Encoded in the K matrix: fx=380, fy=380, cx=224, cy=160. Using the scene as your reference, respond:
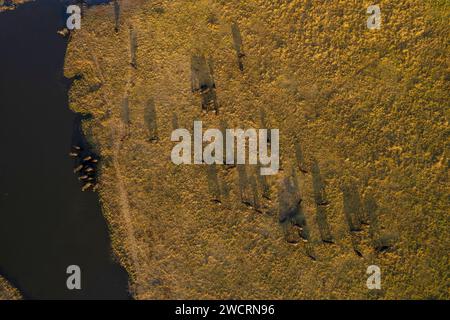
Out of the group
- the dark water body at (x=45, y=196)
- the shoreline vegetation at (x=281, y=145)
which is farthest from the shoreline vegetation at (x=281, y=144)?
the dark water body at (x=45, y=196)

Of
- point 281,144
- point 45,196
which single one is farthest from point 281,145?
point 45,196

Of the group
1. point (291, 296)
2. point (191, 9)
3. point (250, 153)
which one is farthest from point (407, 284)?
point (191, 9)

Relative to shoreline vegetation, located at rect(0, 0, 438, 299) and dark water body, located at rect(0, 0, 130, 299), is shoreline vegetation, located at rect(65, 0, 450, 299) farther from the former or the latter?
dark water body, located at rect(0, 0, 130, 299)

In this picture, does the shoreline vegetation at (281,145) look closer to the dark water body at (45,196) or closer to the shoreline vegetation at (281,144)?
the shoreline vegetation at (281,144)

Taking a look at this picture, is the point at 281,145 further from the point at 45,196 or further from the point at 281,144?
the point at 45,196

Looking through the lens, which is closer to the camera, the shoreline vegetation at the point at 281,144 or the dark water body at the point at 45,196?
the shoreline vegetation at the point at 281,144

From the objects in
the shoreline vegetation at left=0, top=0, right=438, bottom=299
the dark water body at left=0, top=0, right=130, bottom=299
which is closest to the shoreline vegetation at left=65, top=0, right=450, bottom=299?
the shoreline vegetation at left=0, top=0, right=438, bottom=299
